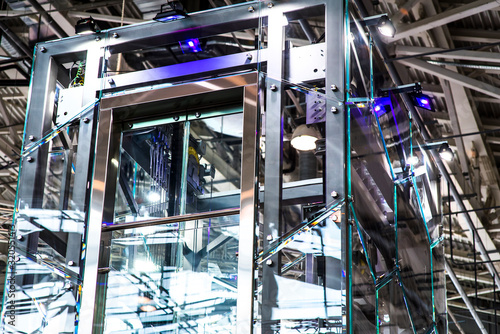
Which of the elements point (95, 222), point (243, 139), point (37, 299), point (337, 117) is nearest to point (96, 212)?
point (95, 222)

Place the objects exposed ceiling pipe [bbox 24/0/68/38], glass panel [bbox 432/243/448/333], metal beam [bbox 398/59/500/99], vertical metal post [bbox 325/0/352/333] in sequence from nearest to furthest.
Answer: vertical metal post [bbox 325/0/352/333] < glass panel [bbox 432/243/448/333] < metal beam [bbox 398/59/500/99] < exposed ceiling pipe [bbox 24/0/68/38]

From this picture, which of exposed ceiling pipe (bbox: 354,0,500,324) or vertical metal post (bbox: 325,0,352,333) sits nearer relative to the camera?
vertical metal post (bbox: 325,0,352,333)

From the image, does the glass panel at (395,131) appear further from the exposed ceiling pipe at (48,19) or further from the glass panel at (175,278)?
the exposed ceiling pipe at (48,19)

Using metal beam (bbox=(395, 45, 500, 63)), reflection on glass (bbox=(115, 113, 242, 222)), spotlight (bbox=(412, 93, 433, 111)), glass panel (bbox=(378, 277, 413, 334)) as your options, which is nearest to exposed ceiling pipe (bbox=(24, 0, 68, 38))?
metal beam (bbox=(395, 45, 500, 63))

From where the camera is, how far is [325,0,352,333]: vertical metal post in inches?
119

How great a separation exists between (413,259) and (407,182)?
1.66 ft

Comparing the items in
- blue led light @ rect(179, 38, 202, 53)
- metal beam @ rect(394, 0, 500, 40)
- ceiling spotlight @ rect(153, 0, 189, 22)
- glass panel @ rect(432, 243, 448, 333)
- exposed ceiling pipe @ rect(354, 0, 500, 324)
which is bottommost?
glass panel @ rect(432, 243, 448, 333)

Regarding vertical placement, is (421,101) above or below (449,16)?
below

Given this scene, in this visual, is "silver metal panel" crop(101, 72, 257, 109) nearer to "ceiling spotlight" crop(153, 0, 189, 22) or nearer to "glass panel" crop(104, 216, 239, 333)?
"ceiling spotlight" crop(153, 0, 189, 22)

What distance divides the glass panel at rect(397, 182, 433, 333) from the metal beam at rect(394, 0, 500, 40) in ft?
14.2

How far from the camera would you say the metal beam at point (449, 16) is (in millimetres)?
8344

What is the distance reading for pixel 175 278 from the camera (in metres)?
3.56

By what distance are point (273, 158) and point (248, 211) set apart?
11.3 inches

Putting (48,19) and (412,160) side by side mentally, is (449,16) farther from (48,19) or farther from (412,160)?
(48,19)
